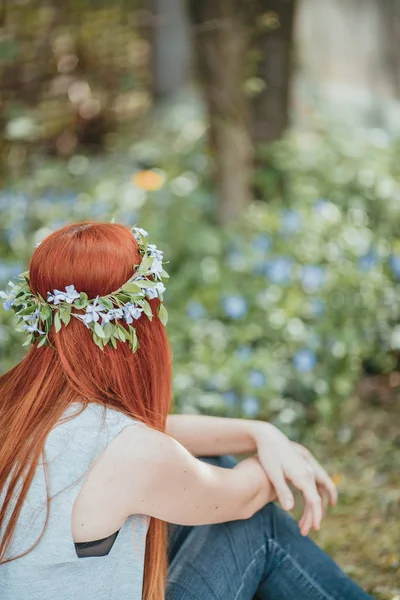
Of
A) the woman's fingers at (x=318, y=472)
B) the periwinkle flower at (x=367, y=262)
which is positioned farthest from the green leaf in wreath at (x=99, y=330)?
the periwinkle flower at (x=367, y=262)

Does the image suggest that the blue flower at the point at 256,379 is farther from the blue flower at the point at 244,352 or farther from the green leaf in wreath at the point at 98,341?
the green leaf in wreath at the point at 98,341

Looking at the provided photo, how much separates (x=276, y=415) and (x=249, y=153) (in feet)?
3.95

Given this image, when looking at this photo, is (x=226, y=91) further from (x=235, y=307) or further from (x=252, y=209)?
(x=235, y=307)

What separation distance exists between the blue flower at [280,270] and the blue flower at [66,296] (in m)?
1.40

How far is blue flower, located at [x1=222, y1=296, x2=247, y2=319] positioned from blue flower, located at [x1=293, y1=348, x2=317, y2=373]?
0.24 metres

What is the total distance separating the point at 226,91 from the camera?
3.01 metres

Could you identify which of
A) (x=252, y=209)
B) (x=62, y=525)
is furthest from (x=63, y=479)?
(x=252, y=209)

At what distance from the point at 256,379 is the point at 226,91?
126 centimetres

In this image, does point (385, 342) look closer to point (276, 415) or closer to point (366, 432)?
point (366, 432)

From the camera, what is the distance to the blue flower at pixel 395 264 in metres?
2.70

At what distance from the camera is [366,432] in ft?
8.71

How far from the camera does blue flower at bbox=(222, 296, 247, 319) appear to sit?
255 cm

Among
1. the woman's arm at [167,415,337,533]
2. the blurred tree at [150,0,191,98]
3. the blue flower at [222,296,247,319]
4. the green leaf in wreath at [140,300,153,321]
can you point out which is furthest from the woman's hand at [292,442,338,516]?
the blurred tree at [150,0,191,98]

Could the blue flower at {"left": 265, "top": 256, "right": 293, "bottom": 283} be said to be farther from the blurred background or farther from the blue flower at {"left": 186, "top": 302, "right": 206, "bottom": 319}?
the blue flower at {"left": 186, "top": 302, "right": 206, "bottom": 319}
